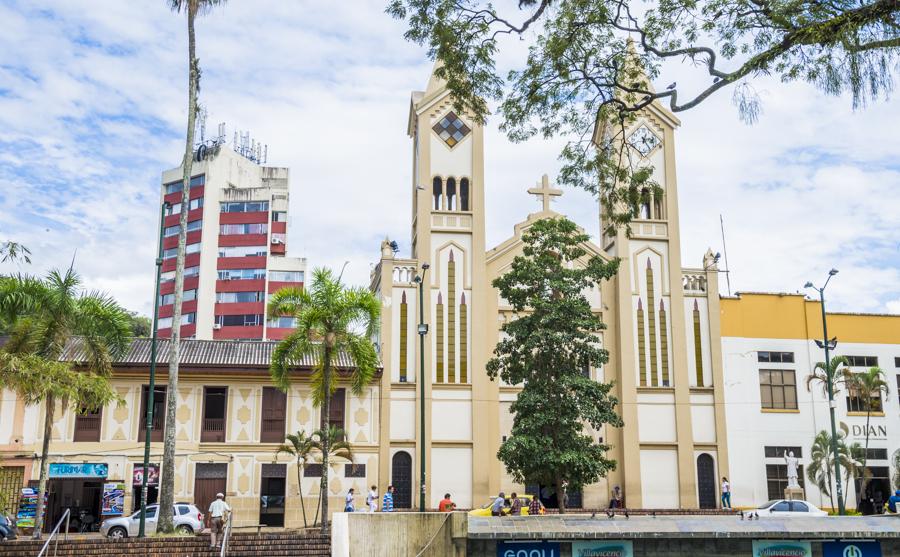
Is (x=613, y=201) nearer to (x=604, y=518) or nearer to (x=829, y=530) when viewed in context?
(x=604, y=518)

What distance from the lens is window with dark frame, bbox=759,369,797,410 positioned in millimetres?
40562

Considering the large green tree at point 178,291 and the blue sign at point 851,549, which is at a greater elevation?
the large green tree at point 178,291

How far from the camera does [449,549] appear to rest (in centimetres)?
2122

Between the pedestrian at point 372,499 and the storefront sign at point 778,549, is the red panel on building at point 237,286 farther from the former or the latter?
the storefront sign at point 778,549

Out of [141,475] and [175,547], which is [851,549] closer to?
[175,547]

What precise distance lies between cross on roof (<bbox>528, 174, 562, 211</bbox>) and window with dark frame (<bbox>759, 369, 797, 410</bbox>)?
38.6 feet

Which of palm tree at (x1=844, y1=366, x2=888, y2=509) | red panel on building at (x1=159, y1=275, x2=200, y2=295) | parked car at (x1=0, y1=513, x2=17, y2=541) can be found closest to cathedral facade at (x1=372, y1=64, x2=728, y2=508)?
palm tree at (x1=844, y1=366, x2=888, y2=509)

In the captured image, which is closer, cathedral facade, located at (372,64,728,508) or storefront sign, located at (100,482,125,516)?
storefront sign, located at (100,482,125,516)

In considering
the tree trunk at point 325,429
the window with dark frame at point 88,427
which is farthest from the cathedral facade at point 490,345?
the window with dark frame at point 88,427

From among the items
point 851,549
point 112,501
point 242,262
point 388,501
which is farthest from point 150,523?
point 242,262

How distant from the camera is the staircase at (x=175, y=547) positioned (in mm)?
23250

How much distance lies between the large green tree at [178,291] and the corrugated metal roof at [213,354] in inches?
348

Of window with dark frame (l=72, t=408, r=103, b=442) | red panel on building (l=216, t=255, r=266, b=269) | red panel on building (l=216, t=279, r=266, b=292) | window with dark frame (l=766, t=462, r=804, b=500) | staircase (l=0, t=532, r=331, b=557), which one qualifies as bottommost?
staircase (l=0, t=532, r=331, b=557)

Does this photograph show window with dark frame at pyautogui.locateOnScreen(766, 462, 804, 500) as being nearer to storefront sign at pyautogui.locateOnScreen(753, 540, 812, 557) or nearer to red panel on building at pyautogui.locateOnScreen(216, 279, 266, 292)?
storefront sign at pyautogui.locateOnScreen(753, 540, 812, 557)
